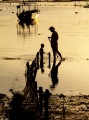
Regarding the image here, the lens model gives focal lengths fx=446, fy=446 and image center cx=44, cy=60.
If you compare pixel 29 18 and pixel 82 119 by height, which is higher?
pixel 82 119

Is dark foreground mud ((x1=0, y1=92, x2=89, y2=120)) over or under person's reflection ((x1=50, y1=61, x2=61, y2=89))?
over

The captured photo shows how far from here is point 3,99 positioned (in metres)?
13.2

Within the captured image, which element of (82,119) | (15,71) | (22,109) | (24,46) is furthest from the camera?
(24,46)

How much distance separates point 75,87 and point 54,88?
752 millimetres

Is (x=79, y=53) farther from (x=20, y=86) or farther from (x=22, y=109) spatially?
(x=22, y=109)

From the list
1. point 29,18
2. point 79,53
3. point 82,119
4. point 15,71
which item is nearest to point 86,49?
point 79,53

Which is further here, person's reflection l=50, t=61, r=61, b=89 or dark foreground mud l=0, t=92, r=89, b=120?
person's reflection l=50, t=61, r=61, b=89

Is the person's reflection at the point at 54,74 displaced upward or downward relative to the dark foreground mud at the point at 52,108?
downward

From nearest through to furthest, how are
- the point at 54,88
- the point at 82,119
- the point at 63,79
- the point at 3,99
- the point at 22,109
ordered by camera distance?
the point at 82,119 → the point at 22,109 → the point at 3,99 → the point at 54,88 → the point at 63,79

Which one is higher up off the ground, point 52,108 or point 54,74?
point 52,108

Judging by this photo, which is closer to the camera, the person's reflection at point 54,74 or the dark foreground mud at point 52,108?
the dark foreground mud at point 52,108

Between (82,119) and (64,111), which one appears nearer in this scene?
(82,119)

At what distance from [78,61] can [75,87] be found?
7.04m

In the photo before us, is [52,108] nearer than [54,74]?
Yes
